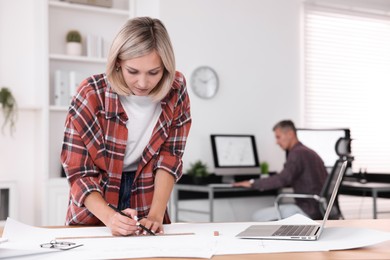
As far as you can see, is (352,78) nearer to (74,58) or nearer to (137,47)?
(74,58)

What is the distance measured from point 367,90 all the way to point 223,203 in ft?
7.66

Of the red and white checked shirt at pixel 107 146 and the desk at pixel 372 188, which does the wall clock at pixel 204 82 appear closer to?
the desk at pixel 372 188

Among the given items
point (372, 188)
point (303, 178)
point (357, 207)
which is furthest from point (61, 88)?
point (357, 207)

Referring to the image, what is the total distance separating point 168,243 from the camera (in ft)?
4.98

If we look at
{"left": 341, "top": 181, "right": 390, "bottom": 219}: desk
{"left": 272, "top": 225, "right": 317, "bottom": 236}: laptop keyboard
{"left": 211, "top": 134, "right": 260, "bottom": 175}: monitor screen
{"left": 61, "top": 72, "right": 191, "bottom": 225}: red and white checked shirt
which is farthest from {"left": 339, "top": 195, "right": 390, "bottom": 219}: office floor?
{"left": 272, "top": 225, "right": 317, "bottom": 236}: laptop keyboard

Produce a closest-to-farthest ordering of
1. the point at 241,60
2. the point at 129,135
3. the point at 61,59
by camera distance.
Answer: the point at 129,135 → the point at 61,59 → the point at 241,60

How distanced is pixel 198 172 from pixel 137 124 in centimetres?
306

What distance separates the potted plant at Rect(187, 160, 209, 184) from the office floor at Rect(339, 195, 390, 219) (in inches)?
79.3

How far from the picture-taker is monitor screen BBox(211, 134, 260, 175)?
5.29 meters

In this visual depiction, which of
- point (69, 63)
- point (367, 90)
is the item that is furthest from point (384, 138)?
point (69, 63)

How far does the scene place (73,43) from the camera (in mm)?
4930

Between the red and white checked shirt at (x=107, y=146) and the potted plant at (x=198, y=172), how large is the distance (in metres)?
2.91

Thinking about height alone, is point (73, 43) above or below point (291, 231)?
above

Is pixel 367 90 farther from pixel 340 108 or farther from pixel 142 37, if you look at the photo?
pixel 142 37
